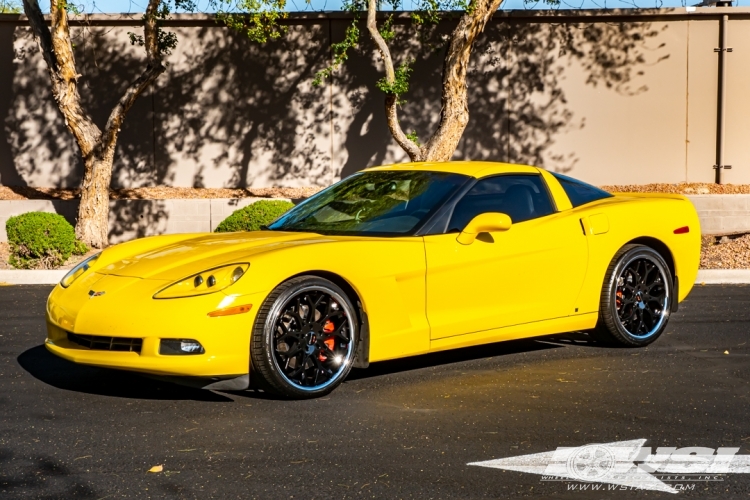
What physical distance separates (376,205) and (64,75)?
30.5 feet

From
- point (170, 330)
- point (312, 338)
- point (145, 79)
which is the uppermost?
point (145, 79)

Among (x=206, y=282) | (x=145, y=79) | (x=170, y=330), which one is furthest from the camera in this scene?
(x=145, y=79)

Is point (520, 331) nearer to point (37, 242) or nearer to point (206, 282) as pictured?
point (206, 282)

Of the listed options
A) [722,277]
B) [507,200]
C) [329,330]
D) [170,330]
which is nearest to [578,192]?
[507,200]

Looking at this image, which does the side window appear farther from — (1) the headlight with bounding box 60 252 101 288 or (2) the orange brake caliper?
(1) the headlight with bounding box 60 252 101 288

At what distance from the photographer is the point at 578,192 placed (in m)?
8.19

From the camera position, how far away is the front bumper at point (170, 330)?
602 cm

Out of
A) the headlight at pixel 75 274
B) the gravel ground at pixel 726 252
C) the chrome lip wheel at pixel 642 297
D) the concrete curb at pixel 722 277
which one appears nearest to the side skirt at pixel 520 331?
the chrome lip wheel at pixel 642 297

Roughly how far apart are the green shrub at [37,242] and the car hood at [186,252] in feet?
21.8

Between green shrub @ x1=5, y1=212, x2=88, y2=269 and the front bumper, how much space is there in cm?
774

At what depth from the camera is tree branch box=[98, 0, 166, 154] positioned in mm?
15236

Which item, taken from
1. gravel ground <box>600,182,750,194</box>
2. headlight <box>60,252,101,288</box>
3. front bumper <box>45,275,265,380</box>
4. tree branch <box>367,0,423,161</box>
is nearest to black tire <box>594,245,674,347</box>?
front bumper <box>45,275,265,380</box>

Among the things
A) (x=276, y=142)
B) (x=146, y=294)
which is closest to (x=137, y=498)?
(x=146, y=294)

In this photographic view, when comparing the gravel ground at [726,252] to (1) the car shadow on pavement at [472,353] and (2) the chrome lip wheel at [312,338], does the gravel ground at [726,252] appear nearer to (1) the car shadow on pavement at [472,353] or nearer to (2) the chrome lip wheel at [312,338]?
(1) the car shadow on pavement at [472,353]
